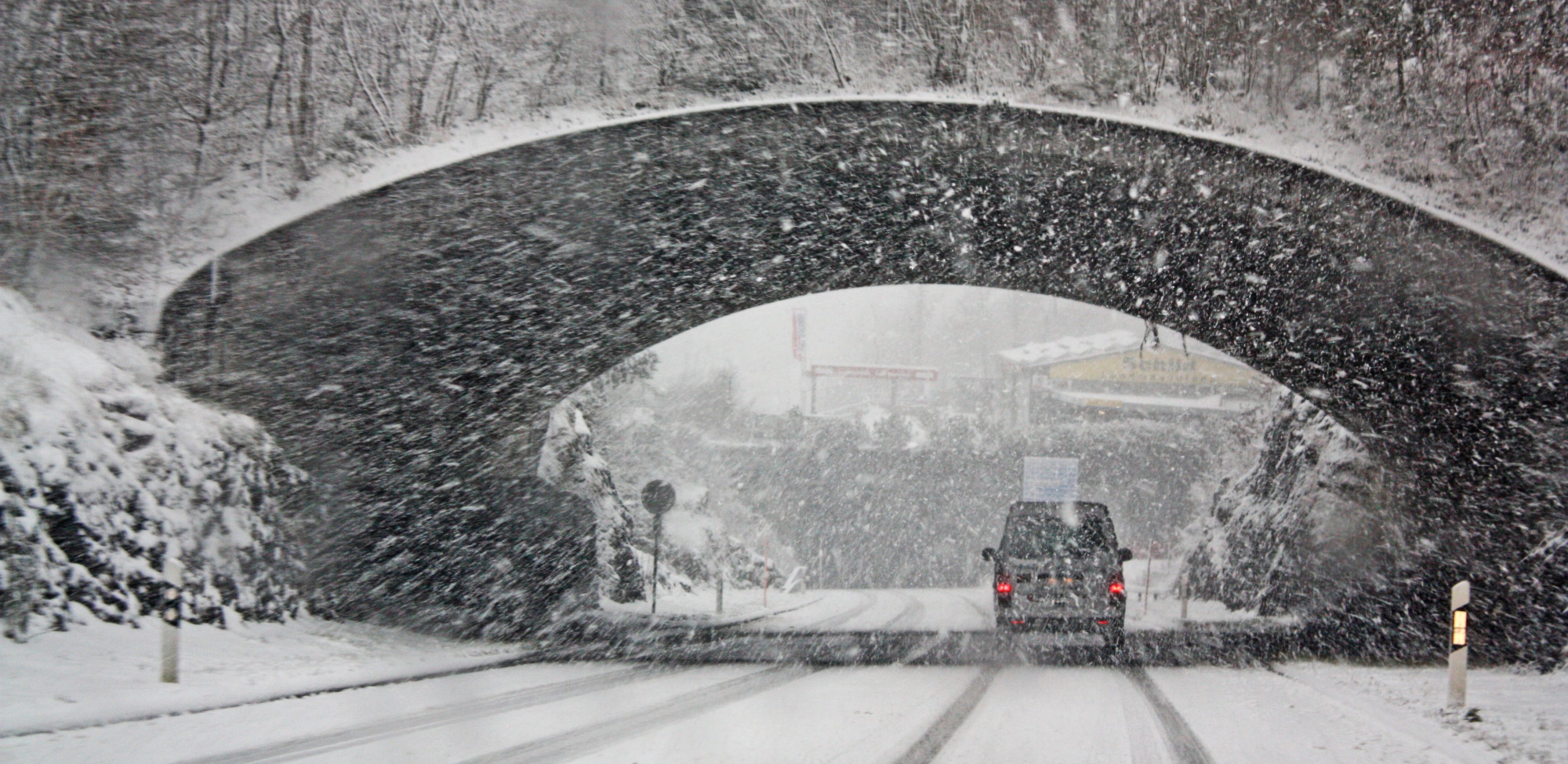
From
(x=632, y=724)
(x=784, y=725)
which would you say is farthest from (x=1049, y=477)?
(x=632, y=724)

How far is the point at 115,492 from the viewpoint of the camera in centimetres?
938

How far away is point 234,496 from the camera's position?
11125mm

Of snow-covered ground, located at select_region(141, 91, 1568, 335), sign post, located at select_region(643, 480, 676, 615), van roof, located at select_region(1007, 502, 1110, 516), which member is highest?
snow-covered ground, located at select_region(141, 91, 1568, 335)

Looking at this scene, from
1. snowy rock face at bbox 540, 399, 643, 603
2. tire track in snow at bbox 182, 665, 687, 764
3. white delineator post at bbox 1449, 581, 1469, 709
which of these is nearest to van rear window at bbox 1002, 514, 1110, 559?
tire track in snow at bbox 182, 665, 687, 764

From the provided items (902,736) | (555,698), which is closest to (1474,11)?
(902,736)

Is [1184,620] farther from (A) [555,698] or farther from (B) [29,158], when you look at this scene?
(B) [29,158]

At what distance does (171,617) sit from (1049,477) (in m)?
30.1

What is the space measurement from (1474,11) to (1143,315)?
244 inches

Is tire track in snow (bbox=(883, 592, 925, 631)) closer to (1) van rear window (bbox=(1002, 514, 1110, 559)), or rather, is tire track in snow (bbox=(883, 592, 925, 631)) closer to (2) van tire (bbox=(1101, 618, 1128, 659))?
(1) van rear window (bbox=(1002, 514, 1110, 559))

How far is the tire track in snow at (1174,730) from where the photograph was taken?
6504 mm

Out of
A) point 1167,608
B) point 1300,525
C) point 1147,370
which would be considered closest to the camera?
point 1300,525

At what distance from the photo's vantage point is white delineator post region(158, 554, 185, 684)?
831cm

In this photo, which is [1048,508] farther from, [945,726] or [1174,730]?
[945,726]

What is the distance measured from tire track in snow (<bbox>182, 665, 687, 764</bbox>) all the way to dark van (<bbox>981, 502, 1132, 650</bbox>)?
4756 millimetres
